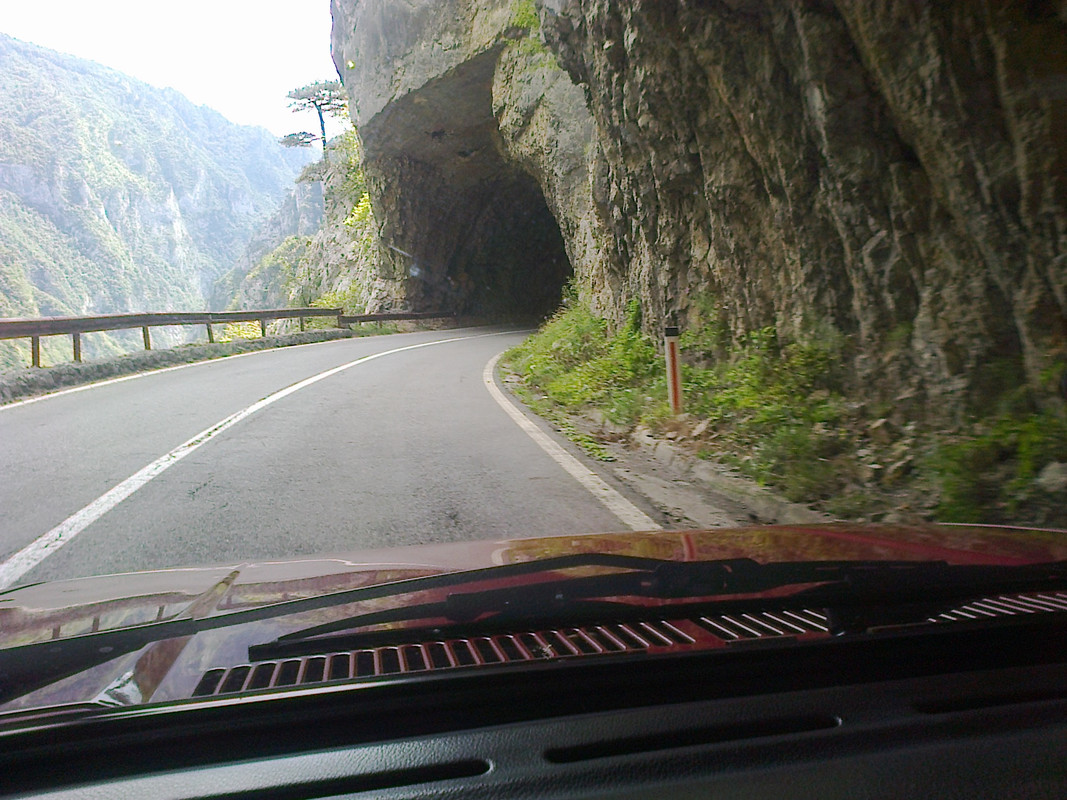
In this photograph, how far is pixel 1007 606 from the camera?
A: 243cm

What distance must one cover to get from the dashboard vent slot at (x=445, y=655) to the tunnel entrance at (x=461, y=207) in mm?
26044

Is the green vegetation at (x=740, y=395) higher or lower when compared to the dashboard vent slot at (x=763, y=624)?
lower

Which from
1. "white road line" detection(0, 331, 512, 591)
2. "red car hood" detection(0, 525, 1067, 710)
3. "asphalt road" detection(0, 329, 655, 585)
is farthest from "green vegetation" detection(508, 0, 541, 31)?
"red car hood" detection(0, 525, 1067, 710)

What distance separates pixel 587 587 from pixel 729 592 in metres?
0.41

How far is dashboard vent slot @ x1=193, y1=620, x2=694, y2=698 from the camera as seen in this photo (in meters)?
1.99

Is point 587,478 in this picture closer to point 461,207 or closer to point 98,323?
point 98,323

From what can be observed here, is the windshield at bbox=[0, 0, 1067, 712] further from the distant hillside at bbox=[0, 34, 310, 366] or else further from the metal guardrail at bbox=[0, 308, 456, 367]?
the distant hillside at bbox=[0, 34, 310, 366]

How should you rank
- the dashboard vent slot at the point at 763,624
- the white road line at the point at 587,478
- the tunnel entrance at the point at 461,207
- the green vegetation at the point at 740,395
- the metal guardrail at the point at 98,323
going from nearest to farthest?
the dashboard vent slot at the point at 763,624
the white road line at the point at 587,478
the green vegetation at the point at 740,395
the metal guardrail at the point at 98,323
the tunnel entrance at the point at 461,207

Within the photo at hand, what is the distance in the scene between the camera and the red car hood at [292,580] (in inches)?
82.7

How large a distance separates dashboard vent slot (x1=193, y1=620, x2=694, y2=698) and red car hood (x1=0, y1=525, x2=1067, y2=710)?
0.11m

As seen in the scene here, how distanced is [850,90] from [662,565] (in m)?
6.51

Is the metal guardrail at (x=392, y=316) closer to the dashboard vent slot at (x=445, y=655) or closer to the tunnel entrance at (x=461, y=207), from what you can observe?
the tunnel entrance at (x=461, y=207)

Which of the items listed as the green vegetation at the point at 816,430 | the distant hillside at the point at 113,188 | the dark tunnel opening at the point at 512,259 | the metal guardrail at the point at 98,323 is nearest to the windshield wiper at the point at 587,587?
the green vegetation at the point at 816,430

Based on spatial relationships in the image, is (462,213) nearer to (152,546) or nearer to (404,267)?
(404,267)
